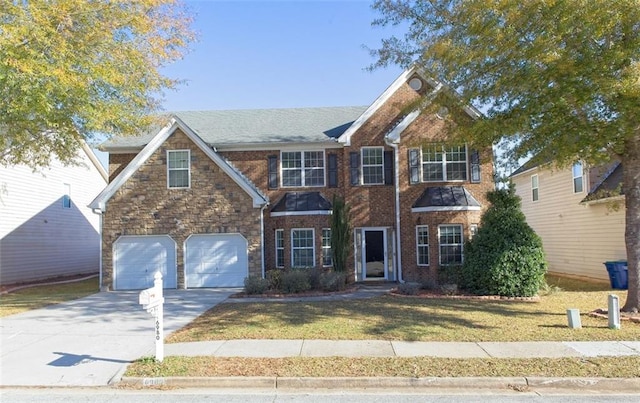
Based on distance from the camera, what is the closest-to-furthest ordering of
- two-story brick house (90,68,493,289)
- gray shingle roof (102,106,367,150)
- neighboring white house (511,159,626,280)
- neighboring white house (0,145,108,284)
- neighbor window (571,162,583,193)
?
neighboring white house (511,159,626,280) → two-story brick house (90,68,493,289) → gray shingle roof (102,106,367,150) → neighbor window (571,162,583,193) → neighboring white house (0,145,108,284)

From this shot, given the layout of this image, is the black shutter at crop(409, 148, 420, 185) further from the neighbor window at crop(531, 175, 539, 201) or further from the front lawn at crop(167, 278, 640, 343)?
the neighbor window at crop(531, 175, 539, 201)

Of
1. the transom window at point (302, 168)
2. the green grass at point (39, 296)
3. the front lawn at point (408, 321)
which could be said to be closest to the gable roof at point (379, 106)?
the transom window at point (302, 168)

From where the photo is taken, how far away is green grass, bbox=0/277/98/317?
13.7 m

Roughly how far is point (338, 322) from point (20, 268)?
60.3 feet

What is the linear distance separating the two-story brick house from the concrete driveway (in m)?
3.05

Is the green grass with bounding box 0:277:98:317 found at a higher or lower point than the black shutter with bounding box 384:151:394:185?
lower

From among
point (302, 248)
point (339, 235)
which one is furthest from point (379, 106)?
point (302, 248)

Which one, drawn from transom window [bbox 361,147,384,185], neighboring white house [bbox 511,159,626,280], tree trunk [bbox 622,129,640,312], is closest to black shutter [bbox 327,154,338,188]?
transom window [bbox 361,147,384,185]

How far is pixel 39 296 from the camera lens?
16.7 meters

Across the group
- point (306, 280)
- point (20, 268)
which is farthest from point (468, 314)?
point (20, 268)

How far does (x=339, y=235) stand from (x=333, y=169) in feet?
9.95

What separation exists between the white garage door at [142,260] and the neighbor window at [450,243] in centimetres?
990

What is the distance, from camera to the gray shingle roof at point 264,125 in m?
19.4

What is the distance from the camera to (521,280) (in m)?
13.8
